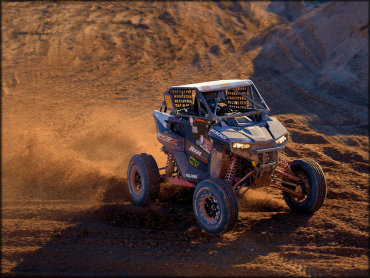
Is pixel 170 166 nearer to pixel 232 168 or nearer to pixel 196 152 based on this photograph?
pixel 196 152

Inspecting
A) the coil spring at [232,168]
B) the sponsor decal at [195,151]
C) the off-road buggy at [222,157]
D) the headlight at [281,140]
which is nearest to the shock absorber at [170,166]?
the off-road buggy at [222,157]

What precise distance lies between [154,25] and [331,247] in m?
16.9

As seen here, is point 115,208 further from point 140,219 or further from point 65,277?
point 65,277

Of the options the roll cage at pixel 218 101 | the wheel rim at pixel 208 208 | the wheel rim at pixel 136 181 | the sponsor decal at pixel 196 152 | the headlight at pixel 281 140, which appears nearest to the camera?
the wheel rim at pixel 208 208

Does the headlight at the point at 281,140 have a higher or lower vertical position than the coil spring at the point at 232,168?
higher

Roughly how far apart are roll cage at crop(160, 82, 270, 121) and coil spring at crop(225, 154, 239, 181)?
0.83m

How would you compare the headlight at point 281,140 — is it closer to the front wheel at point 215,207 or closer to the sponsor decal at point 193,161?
the front wheel at point 215,207

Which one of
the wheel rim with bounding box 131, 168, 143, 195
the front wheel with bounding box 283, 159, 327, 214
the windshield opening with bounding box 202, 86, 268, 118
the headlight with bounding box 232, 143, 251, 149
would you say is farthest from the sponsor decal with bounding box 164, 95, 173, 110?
the front wheel with bounding box 283, 159, 327, 214

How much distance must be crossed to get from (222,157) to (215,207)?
2.52ft

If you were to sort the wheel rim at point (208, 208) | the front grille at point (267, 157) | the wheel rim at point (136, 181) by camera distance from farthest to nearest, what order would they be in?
the wheel rim at point (136, 181)
the front grille at point (267, 157)
the wheel rim at point (208, 208)

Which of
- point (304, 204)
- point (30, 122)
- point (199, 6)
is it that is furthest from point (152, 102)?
point (199, 6)

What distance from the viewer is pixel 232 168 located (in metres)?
6.46

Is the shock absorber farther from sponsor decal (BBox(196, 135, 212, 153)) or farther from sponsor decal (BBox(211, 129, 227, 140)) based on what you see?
sponsor decal (BBox(211, 129, 227, 140))

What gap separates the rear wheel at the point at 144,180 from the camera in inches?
288
